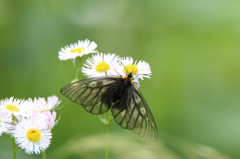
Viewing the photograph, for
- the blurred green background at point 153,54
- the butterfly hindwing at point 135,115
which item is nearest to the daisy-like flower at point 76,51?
the butterfly hindwing at point 135,115

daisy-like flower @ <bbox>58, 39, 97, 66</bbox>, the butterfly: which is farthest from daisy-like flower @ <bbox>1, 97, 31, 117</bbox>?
daisy-like flower @ <bbox>58, 39, 97, 66</bbox>

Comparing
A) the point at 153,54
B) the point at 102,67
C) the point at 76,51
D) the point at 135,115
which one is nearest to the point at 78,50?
the point at 76,51

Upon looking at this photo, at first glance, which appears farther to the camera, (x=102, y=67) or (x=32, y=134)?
(x=102, y=67)

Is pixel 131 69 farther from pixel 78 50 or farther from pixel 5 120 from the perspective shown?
pixel 5 120

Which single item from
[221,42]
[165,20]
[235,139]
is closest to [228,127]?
[235,139]

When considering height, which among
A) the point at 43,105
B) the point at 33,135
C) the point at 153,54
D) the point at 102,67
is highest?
the point at 153,54
